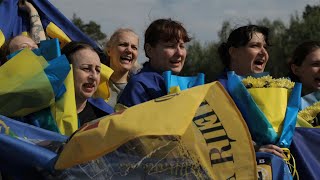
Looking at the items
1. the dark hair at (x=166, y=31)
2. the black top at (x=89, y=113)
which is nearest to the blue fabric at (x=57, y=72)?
the black top at (x=89, y=113)

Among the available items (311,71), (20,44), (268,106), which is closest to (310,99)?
(311,71)

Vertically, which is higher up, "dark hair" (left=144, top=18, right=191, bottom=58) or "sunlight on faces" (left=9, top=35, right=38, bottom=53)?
"dark hair" (left=144, top=18, right=191, bottom=58)

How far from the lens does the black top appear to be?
153 inches

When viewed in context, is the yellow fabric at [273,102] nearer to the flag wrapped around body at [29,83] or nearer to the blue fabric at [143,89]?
the blue fabric at [143,89]

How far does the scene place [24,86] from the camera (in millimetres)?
3303

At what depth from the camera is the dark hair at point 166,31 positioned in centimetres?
427

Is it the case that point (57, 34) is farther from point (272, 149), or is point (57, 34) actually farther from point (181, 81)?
point (272, 149)

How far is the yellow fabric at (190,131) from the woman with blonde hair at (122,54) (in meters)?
2.56

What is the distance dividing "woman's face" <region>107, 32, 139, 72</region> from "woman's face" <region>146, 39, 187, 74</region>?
3.24 ft

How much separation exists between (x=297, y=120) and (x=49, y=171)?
174cm

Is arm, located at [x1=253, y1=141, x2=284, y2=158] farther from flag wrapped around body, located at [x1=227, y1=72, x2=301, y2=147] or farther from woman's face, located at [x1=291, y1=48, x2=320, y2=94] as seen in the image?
woman's face, located at [x1=291, y1=48, x2=320, y2=94]

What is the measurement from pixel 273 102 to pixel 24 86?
138cm

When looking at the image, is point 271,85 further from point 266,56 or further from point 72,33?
point 72,33

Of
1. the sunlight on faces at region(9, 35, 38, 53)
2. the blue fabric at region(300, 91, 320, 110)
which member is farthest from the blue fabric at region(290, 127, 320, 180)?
the sunlight on faces at region(9, 35, 38, 53)
